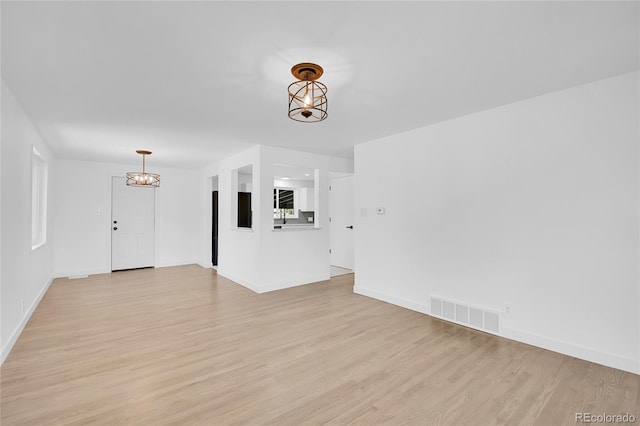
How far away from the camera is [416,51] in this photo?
2.15 metres

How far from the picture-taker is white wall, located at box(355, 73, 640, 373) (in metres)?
2.52

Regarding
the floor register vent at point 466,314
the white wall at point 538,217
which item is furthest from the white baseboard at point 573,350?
the floor register vent at point 466,314

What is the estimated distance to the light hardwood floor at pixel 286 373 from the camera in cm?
195

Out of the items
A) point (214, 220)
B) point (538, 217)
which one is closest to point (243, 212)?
point (214, 220)

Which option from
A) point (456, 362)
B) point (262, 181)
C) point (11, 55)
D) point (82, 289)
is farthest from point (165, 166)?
point (456, 362)

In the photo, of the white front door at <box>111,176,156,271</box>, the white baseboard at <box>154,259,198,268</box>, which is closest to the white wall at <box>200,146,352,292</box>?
the white baseboard at <box>154,259,198,268</box>

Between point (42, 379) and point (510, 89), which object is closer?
point (42, 379)

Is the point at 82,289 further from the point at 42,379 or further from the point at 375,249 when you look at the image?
the point at 375,249

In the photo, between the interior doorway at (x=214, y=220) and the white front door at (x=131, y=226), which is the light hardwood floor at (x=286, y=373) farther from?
the interior doorway at (x=214, y=220)

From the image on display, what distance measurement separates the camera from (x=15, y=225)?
2953mm

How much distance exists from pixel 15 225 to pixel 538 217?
204 inches

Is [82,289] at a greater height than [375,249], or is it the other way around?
[375,249]

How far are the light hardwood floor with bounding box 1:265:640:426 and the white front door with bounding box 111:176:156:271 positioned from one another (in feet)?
9.97

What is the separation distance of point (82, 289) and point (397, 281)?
17.5 ft
